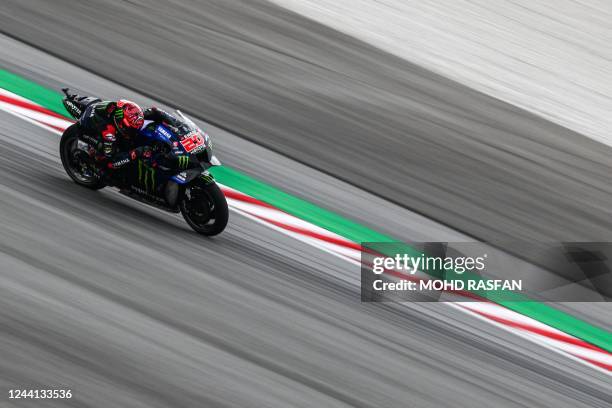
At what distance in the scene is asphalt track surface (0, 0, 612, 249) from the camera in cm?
1145

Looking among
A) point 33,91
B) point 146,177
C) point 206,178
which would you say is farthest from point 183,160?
point 33,91

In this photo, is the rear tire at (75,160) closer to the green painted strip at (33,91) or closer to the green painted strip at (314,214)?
the green painted strip at (314,214)

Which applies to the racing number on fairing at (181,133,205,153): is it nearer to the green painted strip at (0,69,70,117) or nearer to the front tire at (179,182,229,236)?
the front tire at (179,182,229,236)

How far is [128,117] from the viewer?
30.5ft

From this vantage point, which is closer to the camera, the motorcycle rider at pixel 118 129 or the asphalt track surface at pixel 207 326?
the asphalt track surface at pixel 207 326

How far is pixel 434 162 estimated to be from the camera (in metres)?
11.9

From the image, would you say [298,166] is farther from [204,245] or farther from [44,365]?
[44,365]

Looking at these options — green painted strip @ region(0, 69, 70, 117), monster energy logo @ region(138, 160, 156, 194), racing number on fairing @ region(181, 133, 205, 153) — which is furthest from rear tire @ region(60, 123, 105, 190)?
green painted strip @ region(0, 69, 70, 117)

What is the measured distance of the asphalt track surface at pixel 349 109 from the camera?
11.4 metres

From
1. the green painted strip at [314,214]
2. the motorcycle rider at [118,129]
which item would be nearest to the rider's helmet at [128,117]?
the motorcycle rider at [118,129]

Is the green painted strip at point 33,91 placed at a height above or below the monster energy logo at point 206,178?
above

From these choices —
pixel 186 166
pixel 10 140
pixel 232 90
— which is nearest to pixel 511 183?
pixel 232 90

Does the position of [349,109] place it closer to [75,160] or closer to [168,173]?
[168,173]

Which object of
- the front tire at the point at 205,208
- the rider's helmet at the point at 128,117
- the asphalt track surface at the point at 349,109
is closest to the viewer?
the front tire at the point at 205,208
